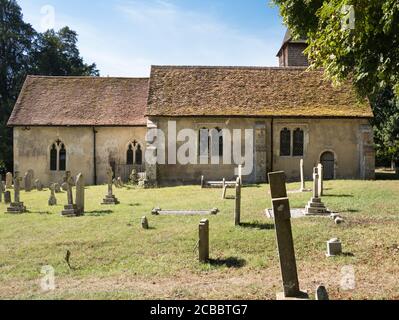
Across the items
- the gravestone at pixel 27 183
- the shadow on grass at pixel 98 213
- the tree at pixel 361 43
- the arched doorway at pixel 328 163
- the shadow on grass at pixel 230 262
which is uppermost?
the tree at pixel 361 43

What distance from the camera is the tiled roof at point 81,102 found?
29.7m

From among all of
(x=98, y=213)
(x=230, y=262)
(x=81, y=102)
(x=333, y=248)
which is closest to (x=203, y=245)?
(x=230, y=262)

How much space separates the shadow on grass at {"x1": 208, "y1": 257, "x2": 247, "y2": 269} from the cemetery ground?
2 centimetres

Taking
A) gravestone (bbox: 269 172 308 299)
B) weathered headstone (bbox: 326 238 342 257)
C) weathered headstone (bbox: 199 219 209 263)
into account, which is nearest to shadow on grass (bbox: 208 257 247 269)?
weathered headstone (bbox: 199 219 209 263)

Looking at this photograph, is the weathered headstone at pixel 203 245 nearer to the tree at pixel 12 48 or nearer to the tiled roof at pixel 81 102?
the tiled roof at pixel 81 102

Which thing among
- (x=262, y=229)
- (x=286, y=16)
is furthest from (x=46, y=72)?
(x=262, y=229)

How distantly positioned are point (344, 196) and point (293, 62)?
22.0 meters

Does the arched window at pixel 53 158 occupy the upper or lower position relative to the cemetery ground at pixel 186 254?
upper

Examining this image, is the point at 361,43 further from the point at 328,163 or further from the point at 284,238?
the point at 328,163

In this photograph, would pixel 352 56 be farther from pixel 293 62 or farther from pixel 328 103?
pixel 293 62

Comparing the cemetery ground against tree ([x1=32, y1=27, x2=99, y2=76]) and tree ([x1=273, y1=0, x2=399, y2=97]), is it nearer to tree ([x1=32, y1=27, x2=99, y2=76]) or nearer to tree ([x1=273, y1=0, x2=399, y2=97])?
tree ([x1=273, y1=0, x2=399, y2=97])

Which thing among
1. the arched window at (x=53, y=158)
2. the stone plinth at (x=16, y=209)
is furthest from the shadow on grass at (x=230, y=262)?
the arched window at (x=53, y=158)

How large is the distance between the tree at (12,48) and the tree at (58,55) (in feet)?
4.06
